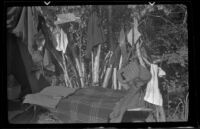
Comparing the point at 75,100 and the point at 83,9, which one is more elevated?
the point at 83,9

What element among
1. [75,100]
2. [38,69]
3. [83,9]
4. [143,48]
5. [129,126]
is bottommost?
[129,126]

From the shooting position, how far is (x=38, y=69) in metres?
2.89

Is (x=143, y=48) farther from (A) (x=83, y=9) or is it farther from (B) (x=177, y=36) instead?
(A) (x=83, y=9)

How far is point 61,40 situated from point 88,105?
63cm

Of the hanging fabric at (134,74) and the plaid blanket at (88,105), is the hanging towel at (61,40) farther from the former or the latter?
the hanging fabric at (134,74)

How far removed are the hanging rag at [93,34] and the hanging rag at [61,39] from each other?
21 cm

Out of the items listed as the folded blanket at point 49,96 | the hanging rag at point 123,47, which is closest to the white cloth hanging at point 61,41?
the folded blanket at point 49,96

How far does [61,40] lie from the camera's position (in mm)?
2893

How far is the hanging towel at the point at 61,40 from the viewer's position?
2893 mm

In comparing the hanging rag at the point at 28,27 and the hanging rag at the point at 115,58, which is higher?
the hanging rag at the point at 28,27

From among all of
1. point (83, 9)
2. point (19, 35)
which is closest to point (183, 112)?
point (83, 9)

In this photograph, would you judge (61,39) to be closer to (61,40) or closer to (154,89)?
(61,40)
